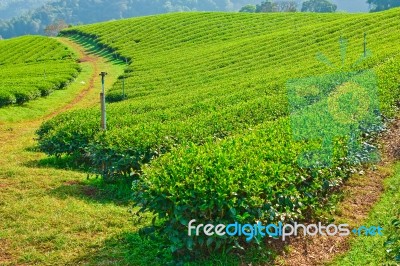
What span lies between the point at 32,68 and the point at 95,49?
13256mm

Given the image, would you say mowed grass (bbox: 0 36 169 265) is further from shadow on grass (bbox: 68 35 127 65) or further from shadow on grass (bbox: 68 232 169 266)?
shadow on grass (bbox: 68 35 127 65)

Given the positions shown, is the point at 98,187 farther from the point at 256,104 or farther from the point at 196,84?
the point at 196,84

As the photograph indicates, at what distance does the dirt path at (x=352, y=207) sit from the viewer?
7.29 meters

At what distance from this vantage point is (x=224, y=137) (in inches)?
468

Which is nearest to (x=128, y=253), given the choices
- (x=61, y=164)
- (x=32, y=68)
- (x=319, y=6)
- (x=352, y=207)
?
(x=352, y=207)

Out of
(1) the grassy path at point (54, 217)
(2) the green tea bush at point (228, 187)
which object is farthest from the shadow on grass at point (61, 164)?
(2) the green tea bush at point (228, 187)

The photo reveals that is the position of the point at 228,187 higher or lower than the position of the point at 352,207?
higher

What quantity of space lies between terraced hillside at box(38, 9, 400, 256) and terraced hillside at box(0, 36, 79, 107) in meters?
4.56

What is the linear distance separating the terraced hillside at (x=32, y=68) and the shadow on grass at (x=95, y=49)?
8.54 ft

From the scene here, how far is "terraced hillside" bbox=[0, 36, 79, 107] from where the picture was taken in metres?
27.8

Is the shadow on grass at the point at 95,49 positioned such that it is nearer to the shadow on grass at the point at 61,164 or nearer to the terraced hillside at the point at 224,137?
the terraced hillside at the point at 224,137

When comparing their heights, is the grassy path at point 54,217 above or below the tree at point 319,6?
below

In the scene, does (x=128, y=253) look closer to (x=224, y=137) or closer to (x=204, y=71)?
(x=224, y=137)

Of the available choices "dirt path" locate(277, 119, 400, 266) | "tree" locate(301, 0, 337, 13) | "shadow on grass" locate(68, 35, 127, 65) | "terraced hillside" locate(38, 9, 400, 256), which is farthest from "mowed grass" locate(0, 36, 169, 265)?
"tree" locate(301, 0, 337, 13)
